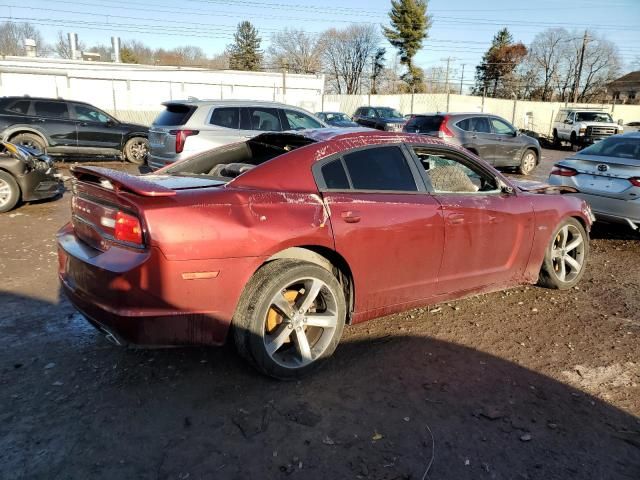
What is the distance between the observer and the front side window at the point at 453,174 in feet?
13.4

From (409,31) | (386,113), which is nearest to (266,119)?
(386,113)

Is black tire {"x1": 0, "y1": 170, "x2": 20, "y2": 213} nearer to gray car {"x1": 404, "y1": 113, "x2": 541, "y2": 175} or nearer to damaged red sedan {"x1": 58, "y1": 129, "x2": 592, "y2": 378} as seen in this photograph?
damaged red sedan {"x1": 58, "y1": 129, "x2": 592, "y2": 378}

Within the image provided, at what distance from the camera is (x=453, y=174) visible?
4.34 metres

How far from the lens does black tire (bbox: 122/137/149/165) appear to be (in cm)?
1423

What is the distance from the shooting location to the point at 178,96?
30.9 metres

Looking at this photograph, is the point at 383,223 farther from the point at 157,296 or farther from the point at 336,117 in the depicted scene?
the point at 336,117

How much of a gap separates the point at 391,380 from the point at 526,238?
6.65 feet

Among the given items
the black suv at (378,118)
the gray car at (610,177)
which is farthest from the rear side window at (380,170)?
the black suv at (378,118)

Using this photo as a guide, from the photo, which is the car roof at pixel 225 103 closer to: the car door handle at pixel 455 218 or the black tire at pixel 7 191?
the black tire at pixel 7 191

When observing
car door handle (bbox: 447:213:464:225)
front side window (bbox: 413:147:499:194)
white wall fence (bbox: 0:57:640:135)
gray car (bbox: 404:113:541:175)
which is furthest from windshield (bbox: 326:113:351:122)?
car door handle (bbox: 447:213:464:225)

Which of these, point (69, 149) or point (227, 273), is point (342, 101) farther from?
point (227, 273)

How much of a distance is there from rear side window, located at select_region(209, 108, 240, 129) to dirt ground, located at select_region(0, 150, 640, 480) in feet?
18.6

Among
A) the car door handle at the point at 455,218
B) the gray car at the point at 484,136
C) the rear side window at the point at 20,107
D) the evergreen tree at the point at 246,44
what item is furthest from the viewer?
the evergreen tree at the point at 246,44

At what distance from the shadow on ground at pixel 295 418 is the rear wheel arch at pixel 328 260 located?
1.60ft
